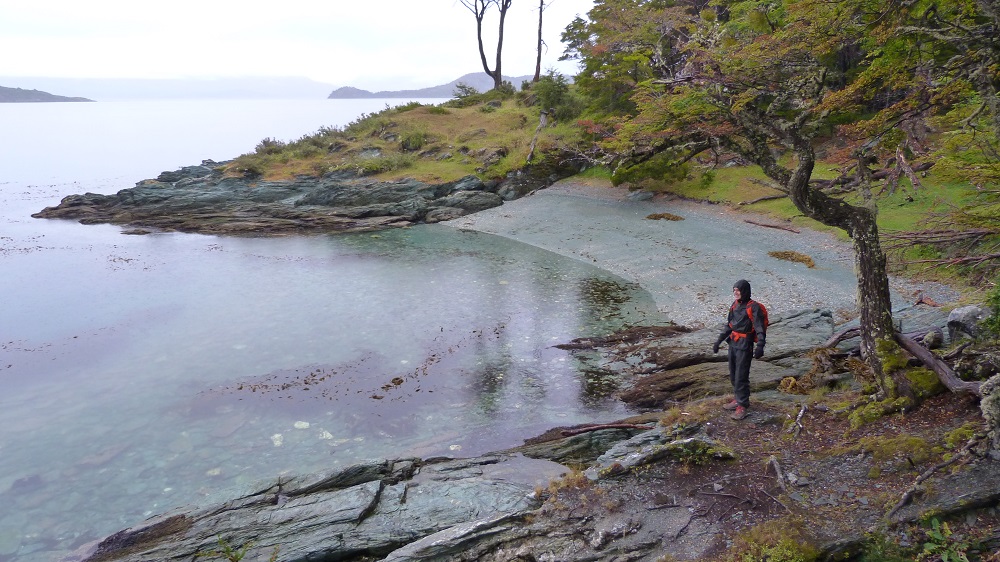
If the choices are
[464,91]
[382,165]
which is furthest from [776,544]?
[464,91]

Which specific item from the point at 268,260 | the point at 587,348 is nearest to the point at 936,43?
the point at 587,348

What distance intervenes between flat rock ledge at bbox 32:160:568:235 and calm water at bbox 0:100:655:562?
15.3 feet

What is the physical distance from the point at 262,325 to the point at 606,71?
87.1ft

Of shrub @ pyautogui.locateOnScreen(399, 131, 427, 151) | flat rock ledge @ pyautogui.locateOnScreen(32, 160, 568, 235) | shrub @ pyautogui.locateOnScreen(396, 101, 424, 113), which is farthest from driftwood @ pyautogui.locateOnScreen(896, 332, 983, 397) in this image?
shrub @ pyautogui.locateOnScreen(396, 101, 424, 113)

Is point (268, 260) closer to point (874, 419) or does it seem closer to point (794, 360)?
point (794, 360)

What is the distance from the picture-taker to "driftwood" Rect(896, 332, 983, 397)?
7398mm

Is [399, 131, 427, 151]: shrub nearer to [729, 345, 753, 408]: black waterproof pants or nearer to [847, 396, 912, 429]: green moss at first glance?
[729, 345, 753, 408]: black waterproof pants

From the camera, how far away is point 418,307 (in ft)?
65.5

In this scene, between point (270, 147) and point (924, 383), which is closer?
point (924, 383)

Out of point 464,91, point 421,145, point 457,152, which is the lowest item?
point 457,152

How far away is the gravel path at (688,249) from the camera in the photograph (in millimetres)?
17906

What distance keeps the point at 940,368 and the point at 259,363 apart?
1454 centimetres

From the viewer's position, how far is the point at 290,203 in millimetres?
38469

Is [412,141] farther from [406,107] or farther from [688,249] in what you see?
[688,249]
